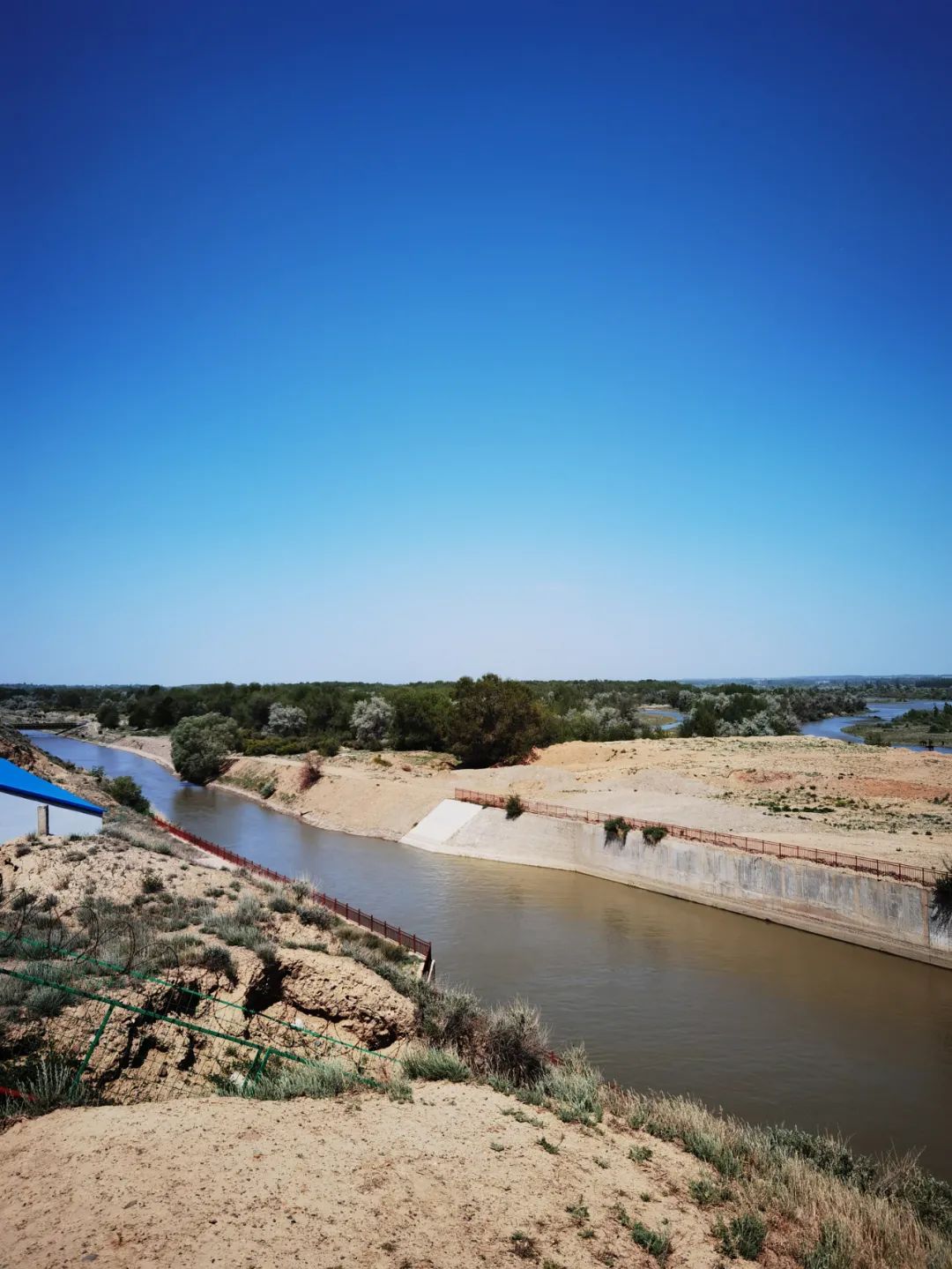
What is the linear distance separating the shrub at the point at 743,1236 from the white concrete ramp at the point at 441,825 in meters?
34.9

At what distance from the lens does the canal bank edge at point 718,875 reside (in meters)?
26.1

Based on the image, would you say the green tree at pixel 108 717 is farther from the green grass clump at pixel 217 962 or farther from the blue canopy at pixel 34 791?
the green grass clump at pixel 217 962

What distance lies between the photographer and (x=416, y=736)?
73000 mm

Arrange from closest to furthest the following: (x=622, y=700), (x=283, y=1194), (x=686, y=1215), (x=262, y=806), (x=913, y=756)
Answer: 1. (x=283, y=1194)
2. (x=686, y=1215)
3. (x=913, y=756)
4. (x=262, y=806)
5. (x=622, y=700)

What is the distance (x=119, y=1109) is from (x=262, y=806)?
50631mm

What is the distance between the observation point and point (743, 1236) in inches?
315

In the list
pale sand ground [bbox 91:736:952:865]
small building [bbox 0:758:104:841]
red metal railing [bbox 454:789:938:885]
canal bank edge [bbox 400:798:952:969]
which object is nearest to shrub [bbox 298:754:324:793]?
pale sand ground [bbox 91:736:952:865]

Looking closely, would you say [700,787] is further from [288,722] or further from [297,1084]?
[288,722]

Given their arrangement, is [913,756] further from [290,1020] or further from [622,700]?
[622,700]

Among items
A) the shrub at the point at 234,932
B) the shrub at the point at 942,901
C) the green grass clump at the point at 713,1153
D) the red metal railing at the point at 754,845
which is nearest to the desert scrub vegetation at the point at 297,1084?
the green grass clump at the point at 713,1153

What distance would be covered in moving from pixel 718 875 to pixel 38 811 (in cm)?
2595

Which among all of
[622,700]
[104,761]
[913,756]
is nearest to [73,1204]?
[913,756]

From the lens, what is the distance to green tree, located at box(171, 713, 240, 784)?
223 ft

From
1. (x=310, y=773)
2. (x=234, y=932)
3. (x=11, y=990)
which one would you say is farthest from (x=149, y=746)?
(x=11, y=990)
